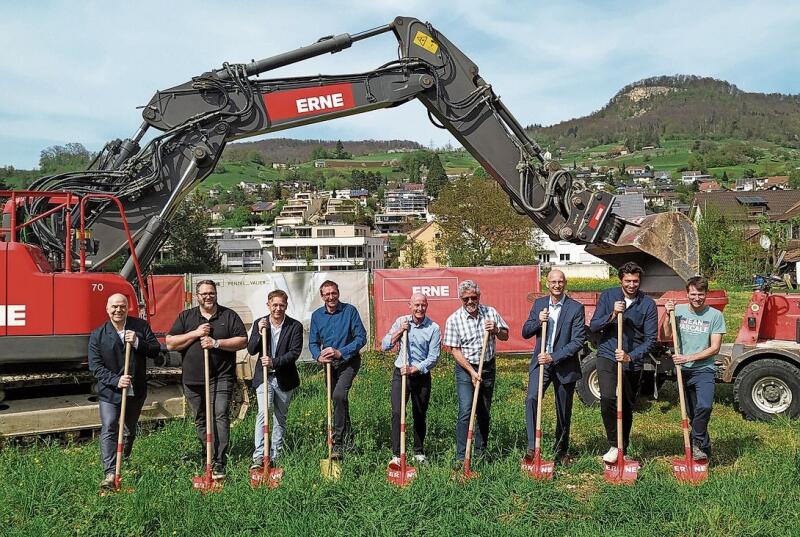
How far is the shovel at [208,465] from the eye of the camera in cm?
577

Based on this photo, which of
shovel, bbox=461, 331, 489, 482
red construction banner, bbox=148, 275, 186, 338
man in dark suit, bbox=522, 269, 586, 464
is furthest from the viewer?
red construction banner, bbox=148, 275, 186, 338

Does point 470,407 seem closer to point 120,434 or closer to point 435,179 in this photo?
point 120,434

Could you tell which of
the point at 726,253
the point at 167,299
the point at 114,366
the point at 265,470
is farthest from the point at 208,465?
the point at 726,253

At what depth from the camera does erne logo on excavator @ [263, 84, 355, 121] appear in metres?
8.49

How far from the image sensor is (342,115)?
29.0 feet

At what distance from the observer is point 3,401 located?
756 centimetres

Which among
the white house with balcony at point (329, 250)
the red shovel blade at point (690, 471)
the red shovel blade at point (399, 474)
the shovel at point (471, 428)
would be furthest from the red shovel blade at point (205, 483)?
the white house with balcony at point (329, 250)

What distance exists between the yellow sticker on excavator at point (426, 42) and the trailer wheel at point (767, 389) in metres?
5.93

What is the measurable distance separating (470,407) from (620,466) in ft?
4.82

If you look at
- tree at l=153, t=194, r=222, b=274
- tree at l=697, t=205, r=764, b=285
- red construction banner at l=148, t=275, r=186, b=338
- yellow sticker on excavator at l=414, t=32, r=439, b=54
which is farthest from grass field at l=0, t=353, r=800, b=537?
tree at l=153, t=194, r=222, b=274

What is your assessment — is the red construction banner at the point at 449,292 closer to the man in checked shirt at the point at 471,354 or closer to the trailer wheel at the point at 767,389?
the trailer wheel at the point at 767,389

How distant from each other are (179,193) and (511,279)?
7.62m

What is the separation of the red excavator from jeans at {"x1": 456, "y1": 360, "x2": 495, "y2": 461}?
325 centimetres

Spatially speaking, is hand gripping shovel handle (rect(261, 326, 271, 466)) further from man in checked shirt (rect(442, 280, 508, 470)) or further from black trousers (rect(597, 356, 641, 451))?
black trousers (rect(597, 356, 641, 451))
